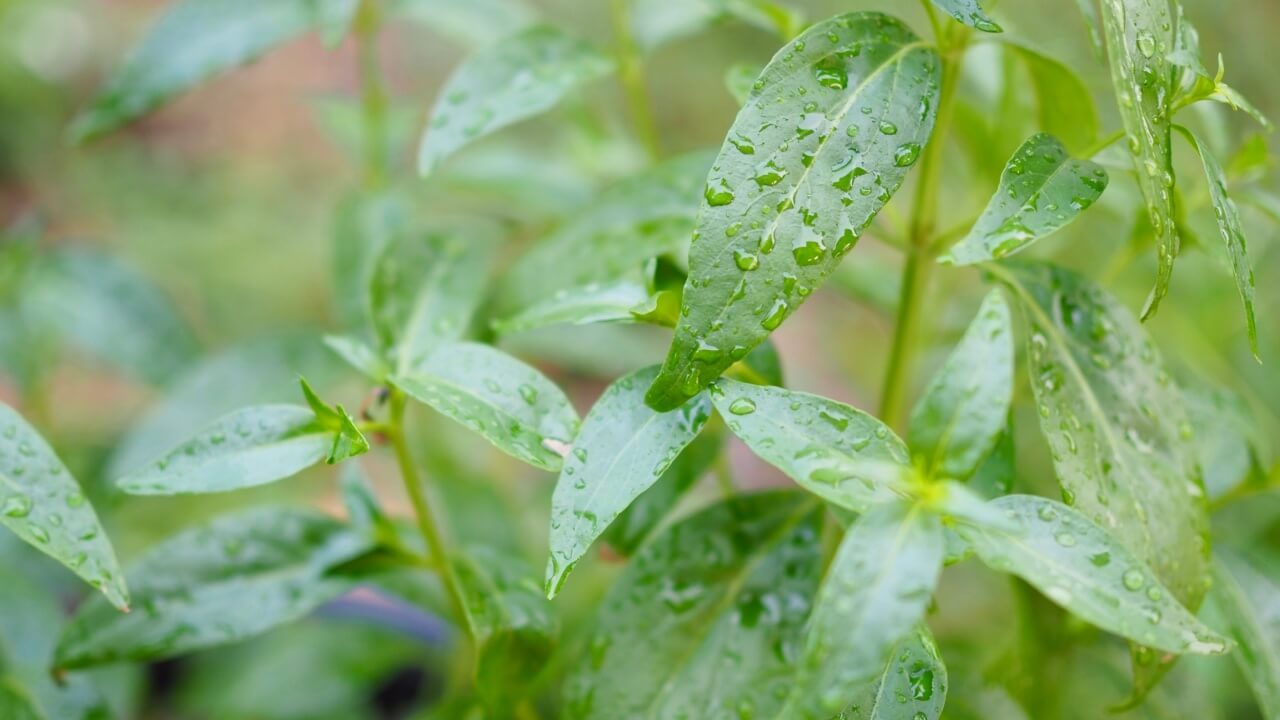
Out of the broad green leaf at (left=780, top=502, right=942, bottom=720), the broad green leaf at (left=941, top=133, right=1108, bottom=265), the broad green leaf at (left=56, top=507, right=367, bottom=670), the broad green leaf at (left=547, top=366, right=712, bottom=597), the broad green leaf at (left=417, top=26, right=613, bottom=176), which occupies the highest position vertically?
the broad green leaf at (left=941, top=133, right=1108, bottom=265)

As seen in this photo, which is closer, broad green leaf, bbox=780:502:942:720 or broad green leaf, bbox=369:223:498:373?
broad green leaf, bbox=780:502:942:720

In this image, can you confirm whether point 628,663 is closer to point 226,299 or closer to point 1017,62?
point 1017,62

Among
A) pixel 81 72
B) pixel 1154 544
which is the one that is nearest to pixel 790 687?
pixel 1154 544

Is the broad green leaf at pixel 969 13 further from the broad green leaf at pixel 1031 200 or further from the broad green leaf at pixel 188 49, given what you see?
the broad green leaf at pixel 188 49

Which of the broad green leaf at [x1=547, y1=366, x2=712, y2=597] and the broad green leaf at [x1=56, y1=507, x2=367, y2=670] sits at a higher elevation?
the broad green leaf at [x1=547, y1=366, x2=712, y2=597]

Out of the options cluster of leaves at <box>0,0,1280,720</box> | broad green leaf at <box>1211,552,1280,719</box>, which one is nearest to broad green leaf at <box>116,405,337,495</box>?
cluster of leaves at <box>0,0,1280,720</box>

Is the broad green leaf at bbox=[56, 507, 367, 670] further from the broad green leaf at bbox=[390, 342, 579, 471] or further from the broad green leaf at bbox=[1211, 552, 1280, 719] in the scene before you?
the broad green leaf at bbox=[1211, 552, 1280, 719]

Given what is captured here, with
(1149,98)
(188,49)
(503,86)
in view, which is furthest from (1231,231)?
(188,49)

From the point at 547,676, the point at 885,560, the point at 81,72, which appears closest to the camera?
the point at 885,560
